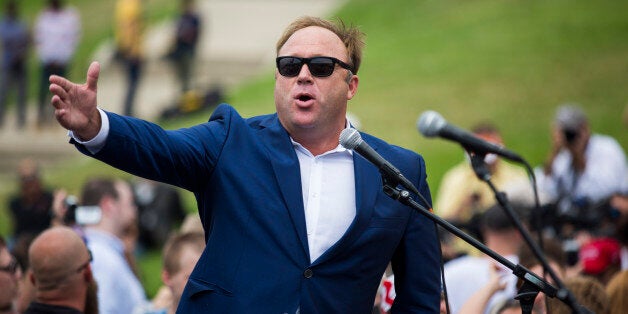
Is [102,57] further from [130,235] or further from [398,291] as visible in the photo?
[398,291]

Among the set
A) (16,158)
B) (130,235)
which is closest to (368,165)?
(130,235)

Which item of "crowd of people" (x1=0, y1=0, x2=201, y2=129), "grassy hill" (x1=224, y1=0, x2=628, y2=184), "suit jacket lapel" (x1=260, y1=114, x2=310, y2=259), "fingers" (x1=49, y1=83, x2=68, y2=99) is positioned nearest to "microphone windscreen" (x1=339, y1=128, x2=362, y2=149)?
"suit jacket lapel" (x1=260, y1=114, x2=310, y2=259)

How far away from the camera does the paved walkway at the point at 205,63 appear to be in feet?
61.8

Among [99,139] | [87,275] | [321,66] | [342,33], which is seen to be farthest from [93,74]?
[87,275]

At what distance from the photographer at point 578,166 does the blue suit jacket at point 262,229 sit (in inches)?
250

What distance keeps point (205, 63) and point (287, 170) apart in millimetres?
17715

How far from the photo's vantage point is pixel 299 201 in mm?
4387

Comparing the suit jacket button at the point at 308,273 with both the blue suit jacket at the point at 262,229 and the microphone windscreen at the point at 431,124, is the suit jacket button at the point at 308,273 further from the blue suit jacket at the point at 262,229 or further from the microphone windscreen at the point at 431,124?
the microphone windscreen at the point at 431,124

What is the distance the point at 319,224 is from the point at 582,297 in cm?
208

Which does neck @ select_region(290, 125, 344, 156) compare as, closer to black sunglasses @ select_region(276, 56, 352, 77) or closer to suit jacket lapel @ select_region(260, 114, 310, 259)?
suit jacket lapel @ select_region(260, 114, 310, 259)

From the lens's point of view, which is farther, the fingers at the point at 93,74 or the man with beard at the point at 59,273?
the man with beard at the point at 59,273

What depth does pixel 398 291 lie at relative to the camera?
4.64m

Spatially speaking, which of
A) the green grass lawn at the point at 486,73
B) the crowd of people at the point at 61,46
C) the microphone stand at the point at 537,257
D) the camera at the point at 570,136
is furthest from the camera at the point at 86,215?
the crowd of people at the point at 61,46

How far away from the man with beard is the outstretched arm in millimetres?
1766
